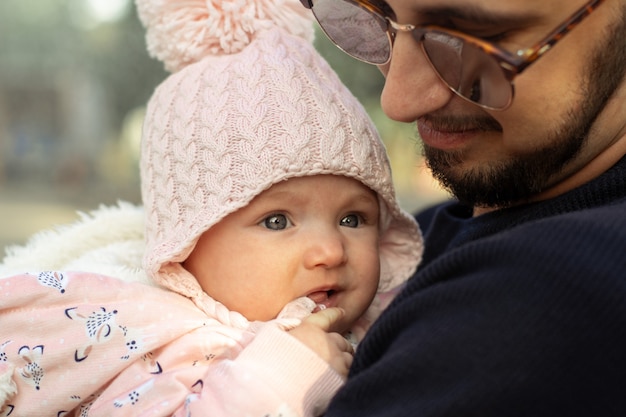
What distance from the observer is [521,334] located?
121 centimetres

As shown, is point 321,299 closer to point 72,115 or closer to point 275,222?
point 275,222

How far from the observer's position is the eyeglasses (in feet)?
4.72

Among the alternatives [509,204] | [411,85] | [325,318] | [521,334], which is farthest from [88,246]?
[521,334]

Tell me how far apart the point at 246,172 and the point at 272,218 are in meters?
0.13

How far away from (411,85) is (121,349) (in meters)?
0.83

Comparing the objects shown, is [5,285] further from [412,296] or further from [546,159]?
[546,159]

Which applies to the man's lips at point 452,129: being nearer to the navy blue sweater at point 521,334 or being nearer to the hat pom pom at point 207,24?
the navy blue sweater at point 521,334

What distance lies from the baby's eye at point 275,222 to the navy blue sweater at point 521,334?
0.67 m

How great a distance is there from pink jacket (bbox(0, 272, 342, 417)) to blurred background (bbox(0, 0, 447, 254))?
424 centimetres

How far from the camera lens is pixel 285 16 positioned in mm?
2225

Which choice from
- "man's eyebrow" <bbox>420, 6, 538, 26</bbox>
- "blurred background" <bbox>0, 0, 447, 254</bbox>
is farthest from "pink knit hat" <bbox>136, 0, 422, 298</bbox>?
"blurred background" <bbox>0, 0, 447, 254</bbox>

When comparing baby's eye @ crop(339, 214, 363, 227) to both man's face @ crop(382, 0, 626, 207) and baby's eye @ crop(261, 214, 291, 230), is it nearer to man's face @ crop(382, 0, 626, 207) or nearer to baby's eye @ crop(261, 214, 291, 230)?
baby's eye @ crop(261, 214, 291, 230)

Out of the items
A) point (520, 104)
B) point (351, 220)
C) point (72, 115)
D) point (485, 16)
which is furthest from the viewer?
point (72, 115)

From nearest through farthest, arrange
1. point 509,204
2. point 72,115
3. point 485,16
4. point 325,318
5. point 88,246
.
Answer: point 485,16 → point 509,204 → point 325,318 → point 88,246 → point 72,115
